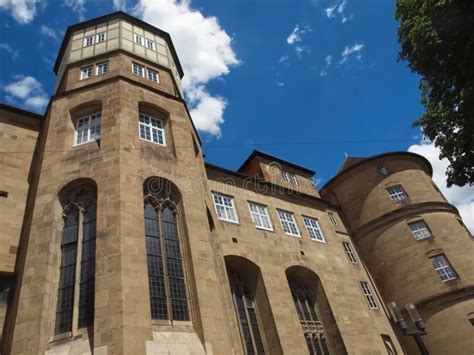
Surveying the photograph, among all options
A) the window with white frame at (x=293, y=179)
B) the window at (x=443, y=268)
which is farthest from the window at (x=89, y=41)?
the window at (x=443, y=268)

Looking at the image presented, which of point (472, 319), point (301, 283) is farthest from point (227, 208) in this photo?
point (472, 319)

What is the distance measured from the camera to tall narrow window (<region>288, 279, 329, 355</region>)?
1797 centimetres

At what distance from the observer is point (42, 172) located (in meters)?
13.8

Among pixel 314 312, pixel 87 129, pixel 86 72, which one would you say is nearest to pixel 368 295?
pixel 314 312

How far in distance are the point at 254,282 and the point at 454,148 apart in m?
10.8

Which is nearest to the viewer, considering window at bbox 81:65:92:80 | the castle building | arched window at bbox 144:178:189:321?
the castle building

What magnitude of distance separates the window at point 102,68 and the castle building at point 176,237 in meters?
0.08

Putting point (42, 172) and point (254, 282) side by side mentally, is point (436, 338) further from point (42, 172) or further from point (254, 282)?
point (42, 172)

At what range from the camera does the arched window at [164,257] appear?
1134 cm

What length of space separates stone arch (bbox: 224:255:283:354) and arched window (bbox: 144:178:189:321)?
206 inches

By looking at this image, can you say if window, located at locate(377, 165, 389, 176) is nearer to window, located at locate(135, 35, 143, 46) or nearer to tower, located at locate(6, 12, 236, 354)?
tower, located at locate(6, 12, 236, 354)

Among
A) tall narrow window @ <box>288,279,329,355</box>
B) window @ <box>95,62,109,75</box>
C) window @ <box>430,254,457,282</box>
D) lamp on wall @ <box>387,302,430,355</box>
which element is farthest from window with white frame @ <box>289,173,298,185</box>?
lamp on wall @ <box>387,302,430,355</box>

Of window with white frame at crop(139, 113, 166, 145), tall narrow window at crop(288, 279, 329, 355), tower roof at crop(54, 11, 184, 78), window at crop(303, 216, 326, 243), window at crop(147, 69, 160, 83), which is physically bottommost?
tall narrow window at crop(288, 279, 329, 355)

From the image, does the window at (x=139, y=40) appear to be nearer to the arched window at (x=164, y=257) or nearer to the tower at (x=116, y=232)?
the tower at (x=116, y=232)
